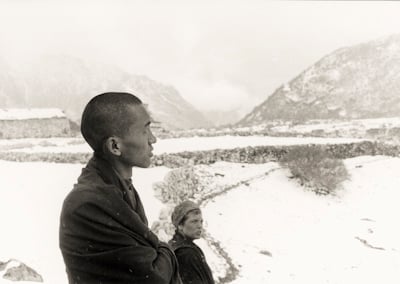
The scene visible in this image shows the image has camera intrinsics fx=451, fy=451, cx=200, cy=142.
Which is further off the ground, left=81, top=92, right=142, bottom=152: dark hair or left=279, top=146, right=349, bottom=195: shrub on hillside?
left=81, top=92, right=142, bottom=152: dark hair

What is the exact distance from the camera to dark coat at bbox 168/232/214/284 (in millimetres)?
2754

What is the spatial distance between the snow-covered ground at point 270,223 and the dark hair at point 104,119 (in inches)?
187

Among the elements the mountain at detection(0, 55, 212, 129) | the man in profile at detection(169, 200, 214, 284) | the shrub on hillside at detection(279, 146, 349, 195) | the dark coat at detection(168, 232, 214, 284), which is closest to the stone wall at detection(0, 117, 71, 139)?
the shrub on hillside at detection(279, 146, 349, 195)

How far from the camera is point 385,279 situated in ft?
27.0

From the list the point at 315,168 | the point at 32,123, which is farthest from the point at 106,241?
the point at 32,123

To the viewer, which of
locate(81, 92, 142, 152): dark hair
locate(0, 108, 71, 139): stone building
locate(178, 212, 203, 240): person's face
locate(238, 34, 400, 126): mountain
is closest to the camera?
locate(81, 92, 142, 152): dark hair

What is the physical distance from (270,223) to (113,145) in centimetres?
985

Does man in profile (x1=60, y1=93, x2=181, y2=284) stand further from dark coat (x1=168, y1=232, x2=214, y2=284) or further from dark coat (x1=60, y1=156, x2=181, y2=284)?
dark coat (x1=168, y1=232, x2=214, y2=284)

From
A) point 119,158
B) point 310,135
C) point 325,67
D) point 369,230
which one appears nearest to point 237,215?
point 369,230

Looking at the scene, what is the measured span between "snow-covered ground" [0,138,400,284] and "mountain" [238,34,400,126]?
39247mm

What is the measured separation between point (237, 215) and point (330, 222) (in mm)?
2421

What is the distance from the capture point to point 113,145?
125 cm

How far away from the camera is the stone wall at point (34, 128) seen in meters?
28.5

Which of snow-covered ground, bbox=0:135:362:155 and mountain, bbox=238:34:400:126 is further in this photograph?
mountain, bbox=238:34:400:126
